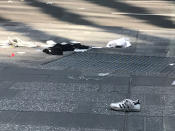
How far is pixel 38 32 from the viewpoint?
1628 cm

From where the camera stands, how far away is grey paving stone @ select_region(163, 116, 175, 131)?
7.11 m

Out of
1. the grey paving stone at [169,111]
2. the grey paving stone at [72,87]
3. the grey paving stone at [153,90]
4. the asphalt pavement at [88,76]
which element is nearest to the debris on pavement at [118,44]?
the asphalt pavement at [88,76]

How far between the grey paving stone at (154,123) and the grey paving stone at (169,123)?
64mm

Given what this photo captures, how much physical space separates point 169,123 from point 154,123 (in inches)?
9.7

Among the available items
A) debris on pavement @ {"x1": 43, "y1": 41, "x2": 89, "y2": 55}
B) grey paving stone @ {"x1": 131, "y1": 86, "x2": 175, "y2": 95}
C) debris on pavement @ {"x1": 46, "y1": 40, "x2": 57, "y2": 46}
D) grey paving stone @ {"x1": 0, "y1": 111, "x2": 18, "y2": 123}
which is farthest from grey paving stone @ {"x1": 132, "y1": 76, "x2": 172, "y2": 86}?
debris on pavement @ {"x1": 46, "y1": 40, "x2": 57, "y2": 46}

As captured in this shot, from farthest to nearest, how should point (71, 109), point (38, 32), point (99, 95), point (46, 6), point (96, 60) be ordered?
1. point (46, 6)
2. point (38, 32)
3. point (96, 60)
4. point (99, 95)
5. point (71, 109)

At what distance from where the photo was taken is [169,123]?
7328mm

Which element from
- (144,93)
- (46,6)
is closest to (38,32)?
(46,6)

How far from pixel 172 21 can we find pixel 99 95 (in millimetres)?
10792

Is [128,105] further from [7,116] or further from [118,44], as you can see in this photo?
[118,44]

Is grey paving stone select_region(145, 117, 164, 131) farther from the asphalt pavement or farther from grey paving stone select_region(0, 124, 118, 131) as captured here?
grey paving stone select_region(0, 124, 118, 131)

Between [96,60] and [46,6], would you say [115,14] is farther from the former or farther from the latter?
[96,60]

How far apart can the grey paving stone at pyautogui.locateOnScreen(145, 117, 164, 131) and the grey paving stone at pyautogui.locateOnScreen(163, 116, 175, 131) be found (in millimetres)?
Result: 64

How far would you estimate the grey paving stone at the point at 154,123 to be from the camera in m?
7.10
